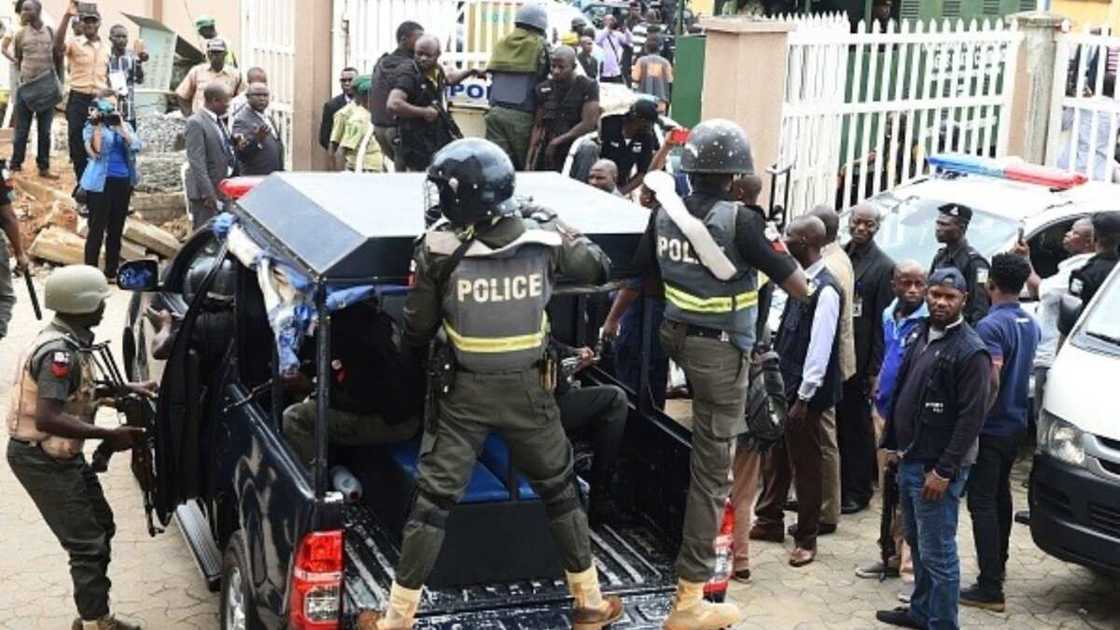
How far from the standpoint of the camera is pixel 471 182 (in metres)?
5.12

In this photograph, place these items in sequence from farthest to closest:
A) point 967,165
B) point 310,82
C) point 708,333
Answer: point 310,82
point 967,165
point 708,333

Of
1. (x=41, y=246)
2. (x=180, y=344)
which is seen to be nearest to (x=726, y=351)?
(x=180, y=344)

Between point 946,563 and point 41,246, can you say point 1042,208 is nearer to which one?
point 946,563

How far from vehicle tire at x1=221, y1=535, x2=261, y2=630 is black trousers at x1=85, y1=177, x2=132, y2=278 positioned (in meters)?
7.45

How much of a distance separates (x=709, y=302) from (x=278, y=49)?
35.9 ft

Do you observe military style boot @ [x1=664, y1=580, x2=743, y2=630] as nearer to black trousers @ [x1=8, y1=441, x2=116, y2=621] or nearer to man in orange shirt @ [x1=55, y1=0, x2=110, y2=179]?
black trousers @ [x1=8, y1=441, x2=116, y2=621]

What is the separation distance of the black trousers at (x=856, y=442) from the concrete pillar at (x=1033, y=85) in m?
6.11

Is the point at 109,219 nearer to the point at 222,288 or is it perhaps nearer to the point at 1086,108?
the point at 222,288

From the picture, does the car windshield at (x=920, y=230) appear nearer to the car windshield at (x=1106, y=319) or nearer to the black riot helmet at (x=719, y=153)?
the car windshield at (x=1106, y=319)

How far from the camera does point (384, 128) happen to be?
1277cm

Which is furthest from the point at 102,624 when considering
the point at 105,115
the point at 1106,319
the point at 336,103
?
the point at 336,103

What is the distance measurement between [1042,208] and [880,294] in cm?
208

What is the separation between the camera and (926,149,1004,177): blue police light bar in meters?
10.6

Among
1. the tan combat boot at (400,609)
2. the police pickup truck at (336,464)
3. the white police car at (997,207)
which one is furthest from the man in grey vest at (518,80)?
the tan combat boot at (400,609)
